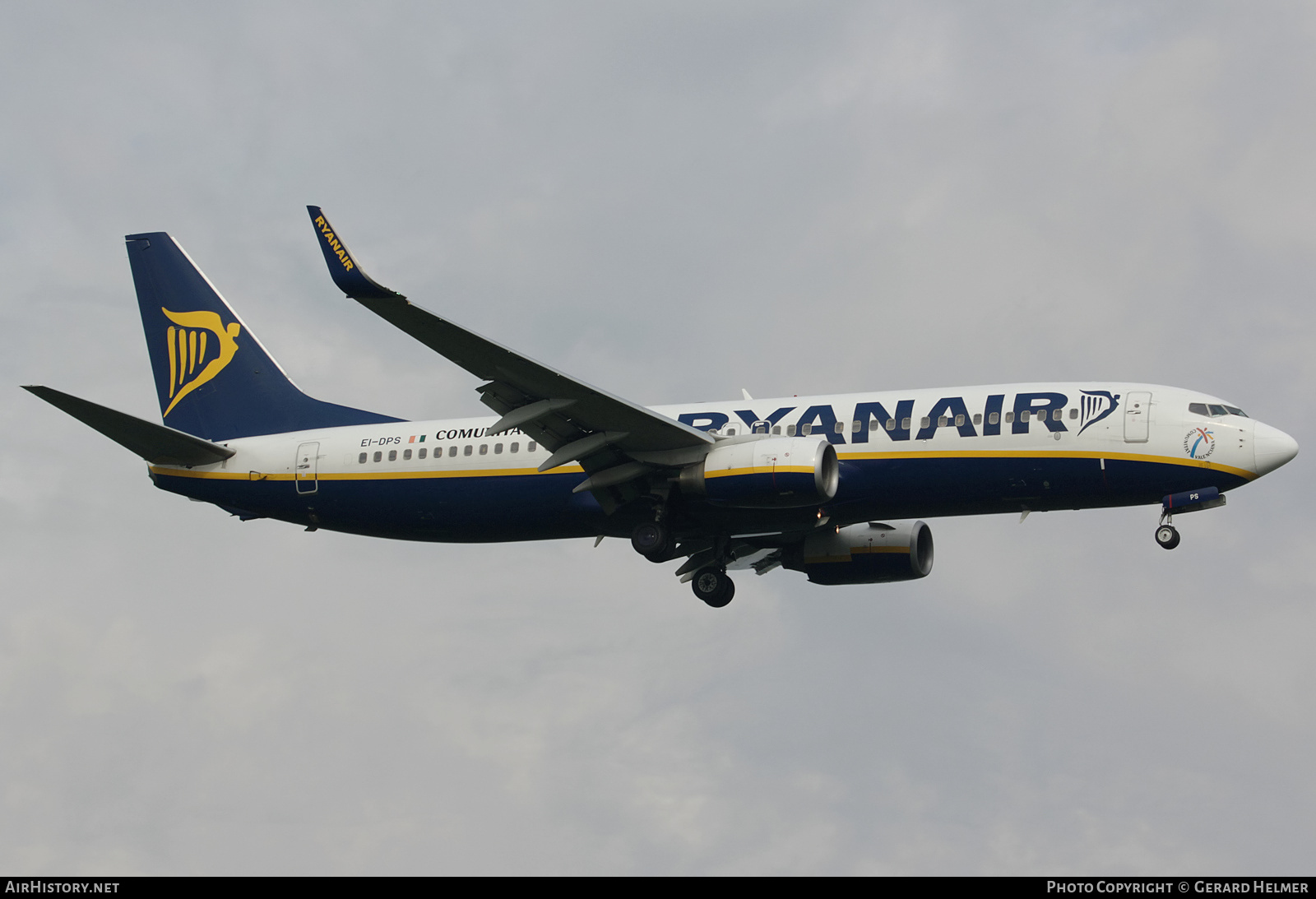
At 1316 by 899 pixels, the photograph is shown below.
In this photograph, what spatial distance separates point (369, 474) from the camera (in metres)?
40.2

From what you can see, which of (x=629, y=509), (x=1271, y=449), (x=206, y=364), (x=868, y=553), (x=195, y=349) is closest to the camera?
(x=1271, y=449)

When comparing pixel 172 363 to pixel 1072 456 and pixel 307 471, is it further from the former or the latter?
pixel 1072 456

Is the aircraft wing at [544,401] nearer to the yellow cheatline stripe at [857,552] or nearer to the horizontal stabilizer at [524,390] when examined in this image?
the horizontal stabilizer at [524,390]

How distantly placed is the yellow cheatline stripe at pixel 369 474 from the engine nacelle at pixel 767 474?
381 centimetres

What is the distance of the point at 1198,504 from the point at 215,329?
91.6 feet

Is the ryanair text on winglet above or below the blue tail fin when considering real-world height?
below

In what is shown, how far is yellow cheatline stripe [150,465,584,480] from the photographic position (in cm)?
3872

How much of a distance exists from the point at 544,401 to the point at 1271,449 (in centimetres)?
1663

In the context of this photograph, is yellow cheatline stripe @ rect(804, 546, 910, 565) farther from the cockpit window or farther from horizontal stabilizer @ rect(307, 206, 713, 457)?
the cockpit window

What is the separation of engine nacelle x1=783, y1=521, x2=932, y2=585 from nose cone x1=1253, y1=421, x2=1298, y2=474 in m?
10.1

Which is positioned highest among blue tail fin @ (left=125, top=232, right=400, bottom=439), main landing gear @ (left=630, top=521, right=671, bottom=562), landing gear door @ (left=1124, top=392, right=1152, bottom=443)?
blue tail fin @ (left=125, top=232, right=400, bottom=439)

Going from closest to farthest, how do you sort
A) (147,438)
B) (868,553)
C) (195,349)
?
(147,438) → (868,553) → (195,349)

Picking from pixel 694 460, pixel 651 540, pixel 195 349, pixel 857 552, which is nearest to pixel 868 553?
pixel 857 552

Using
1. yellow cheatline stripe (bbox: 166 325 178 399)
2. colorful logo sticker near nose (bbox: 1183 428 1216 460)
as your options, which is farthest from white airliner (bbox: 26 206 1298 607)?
Result: yellow cheatline stripe (bbox: 166 325 178 399)
